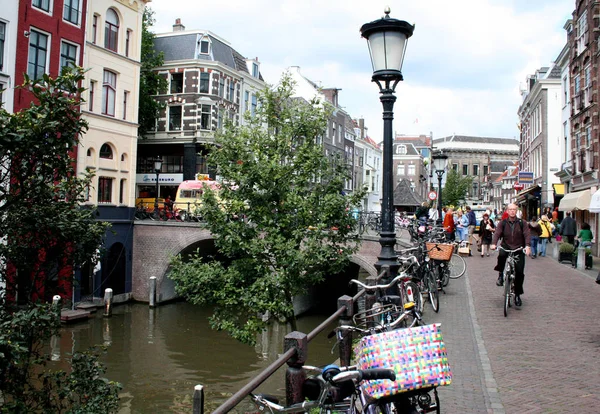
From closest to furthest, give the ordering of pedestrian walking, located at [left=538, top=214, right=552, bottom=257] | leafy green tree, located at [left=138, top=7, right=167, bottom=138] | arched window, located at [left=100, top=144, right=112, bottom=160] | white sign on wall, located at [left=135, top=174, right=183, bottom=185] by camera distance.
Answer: pedestrian walking, located at [left=538, top=214, right=552, bottom=257] < arched window, located at [left=100, top=144, right=112, bottom=160] < leafy green tree, located at [left=138, top=7, right=167, bottom=138] < white sign on wall, located at [left=135, top=174, right=183, bottom=185]

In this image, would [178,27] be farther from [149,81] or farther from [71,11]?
[71,11]

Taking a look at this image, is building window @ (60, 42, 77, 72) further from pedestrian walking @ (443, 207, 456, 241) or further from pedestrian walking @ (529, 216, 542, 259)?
A: pedestrian walking @ (529, 216, 542, 259)

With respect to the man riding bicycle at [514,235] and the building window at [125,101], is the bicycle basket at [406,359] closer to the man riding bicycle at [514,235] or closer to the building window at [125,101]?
the man riding bicycle at [514,235]

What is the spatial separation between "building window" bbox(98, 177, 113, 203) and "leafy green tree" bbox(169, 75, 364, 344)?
1553 cm

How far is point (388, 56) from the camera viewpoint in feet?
26.6

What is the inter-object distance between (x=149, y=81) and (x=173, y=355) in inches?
909

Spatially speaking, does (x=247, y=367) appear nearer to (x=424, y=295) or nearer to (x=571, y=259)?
(x=424, y=295)

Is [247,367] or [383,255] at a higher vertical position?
[383,255]

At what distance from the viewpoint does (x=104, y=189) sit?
28781mm

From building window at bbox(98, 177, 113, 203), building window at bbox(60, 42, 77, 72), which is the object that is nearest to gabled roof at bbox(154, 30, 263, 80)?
building window at bbox(60, 42, 77, 72)

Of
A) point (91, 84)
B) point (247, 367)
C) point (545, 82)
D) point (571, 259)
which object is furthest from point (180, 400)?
point (545, 82)

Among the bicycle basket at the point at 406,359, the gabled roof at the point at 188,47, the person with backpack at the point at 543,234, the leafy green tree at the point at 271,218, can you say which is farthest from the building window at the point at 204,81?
the bicycle basket at the point at 406,359

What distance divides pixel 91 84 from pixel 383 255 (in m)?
23.5

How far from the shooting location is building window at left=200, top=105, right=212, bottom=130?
36.6m
